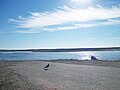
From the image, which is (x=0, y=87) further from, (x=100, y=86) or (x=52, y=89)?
(x=100, y=86)

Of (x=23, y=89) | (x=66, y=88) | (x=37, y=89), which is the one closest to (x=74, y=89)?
(x=66, y=88)

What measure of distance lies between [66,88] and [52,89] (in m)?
1.16

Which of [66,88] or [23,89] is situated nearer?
[23,89]

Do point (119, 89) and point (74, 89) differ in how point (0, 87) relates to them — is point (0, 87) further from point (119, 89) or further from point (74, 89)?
point (119, 89)

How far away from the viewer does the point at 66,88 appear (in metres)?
15.9

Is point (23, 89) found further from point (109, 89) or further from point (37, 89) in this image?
point (109, 89)

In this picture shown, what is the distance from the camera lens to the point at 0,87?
49.8 feet

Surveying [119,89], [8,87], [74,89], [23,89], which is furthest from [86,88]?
[8,87]

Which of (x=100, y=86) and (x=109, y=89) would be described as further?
(x=100, y=86)

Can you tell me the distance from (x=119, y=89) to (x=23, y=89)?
706 cm

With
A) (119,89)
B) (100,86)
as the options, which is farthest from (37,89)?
(119,89)

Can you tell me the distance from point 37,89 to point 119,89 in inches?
238

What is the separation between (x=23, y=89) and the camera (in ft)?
48.6

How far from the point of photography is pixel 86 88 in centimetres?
1575
